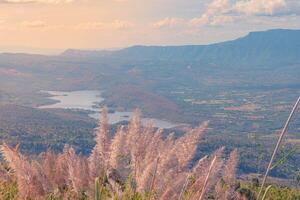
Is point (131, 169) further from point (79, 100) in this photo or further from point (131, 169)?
point (79, 100)

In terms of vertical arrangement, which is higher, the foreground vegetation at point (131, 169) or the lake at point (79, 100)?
the foreground vegetation at point (131, 169)

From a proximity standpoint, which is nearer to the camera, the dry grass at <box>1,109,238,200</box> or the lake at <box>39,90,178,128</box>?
the dry grass at <box>1,109,238,200</box>

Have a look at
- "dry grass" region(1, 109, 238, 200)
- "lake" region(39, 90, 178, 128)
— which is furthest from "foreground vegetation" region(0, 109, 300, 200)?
"lake" region(39, 90, 178, 128)

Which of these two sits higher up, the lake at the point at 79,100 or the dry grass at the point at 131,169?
the dry grass at the point at 131,169

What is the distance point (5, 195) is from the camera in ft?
11.7

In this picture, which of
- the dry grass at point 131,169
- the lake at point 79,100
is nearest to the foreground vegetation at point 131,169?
the dry grass at point 131,169

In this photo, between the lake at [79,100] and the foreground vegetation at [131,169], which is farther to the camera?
the lake at [79,100]

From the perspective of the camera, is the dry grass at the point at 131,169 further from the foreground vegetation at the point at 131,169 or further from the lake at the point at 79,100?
the lake at the point at 79,100

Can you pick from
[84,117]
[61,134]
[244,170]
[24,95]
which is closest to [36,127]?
[61,134]

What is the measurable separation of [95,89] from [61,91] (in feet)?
45.9

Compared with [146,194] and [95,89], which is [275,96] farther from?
[146,194]

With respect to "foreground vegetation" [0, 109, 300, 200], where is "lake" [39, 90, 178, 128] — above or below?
below

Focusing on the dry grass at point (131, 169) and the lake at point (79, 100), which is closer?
the dry grass at point (131, 169)

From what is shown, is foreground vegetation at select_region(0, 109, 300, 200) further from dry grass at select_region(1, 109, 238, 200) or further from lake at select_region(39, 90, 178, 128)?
lake at select_region(39, 90, 178, 128)
